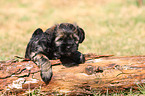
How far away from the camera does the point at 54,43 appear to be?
4266 millimetres

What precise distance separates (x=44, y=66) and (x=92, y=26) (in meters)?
9.50

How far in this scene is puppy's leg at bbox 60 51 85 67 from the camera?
4.36m

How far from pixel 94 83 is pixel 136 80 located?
2.80 ft

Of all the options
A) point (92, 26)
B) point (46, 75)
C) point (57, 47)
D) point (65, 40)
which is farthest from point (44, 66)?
point (92, 26)

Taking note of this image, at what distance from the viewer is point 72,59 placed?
179 inches

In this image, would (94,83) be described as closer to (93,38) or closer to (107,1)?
(93,38)

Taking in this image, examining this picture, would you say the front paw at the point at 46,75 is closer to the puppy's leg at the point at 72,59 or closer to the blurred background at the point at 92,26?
the puppy's leg at the point at 72,59

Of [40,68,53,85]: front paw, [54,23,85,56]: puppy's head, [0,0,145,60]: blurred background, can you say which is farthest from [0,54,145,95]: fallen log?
[0,0,145,60]: blurred background

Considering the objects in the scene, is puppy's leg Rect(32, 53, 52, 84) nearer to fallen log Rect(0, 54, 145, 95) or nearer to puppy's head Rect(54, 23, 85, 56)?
fallen log Rect(0, 54, 145, 95)

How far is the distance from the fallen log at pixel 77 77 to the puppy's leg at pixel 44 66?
0.09 meters

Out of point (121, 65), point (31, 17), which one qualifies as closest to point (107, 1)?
point (31, 17)

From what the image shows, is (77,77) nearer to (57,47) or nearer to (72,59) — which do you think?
(72,59)

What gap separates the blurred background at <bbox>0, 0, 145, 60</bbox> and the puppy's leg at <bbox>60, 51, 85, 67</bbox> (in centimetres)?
339

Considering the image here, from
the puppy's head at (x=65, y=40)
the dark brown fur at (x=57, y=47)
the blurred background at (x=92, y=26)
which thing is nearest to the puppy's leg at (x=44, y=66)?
the dark brown fur at (x=57, y=47)
